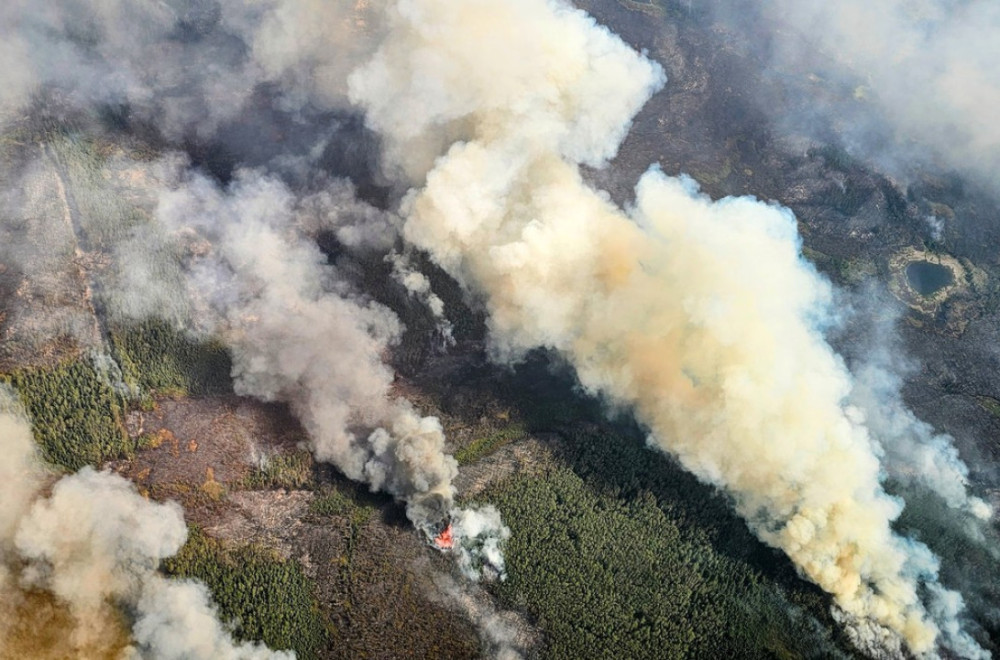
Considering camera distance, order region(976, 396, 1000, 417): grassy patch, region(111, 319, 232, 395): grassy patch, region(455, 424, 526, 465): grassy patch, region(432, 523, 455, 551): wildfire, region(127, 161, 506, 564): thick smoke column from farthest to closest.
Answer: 1. region(976, 396, 1000, 417): grassy patch
2. region(455, 424, 526, 465): grassy patch
3. region(111, 319, 232, 395): grassy patch
4. region(127, 161, 506, 564): thick smoke column
5. region(432, 523, 455, 551): wildfire

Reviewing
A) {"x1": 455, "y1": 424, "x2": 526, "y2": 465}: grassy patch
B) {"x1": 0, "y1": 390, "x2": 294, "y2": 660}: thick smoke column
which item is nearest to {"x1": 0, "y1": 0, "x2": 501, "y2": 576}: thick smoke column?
{"x1": 455, "y1": 424, "x2": 526, "y2": 465}: grassy patch

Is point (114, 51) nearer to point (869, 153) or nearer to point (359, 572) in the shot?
point (359, 572)

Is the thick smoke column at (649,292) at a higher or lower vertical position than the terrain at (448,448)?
higher

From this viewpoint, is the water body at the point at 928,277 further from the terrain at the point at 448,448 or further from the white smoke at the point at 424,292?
the white smoke at the point at 424,292

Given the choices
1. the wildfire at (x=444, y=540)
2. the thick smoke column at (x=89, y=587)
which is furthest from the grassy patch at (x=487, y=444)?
the thick smoke column at (x=89, y=587)

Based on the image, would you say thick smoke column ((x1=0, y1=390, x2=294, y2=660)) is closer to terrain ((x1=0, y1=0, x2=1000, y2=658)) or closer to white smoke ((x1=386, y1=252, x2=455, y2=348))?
terrain ((x1=0, y1=0, x2=1000, y2=658))

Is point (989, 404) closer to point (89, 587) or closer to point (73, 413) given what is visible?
point (89, 587)

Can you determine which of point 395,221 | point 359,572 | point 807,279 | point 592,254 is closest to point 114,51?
point 395,221
